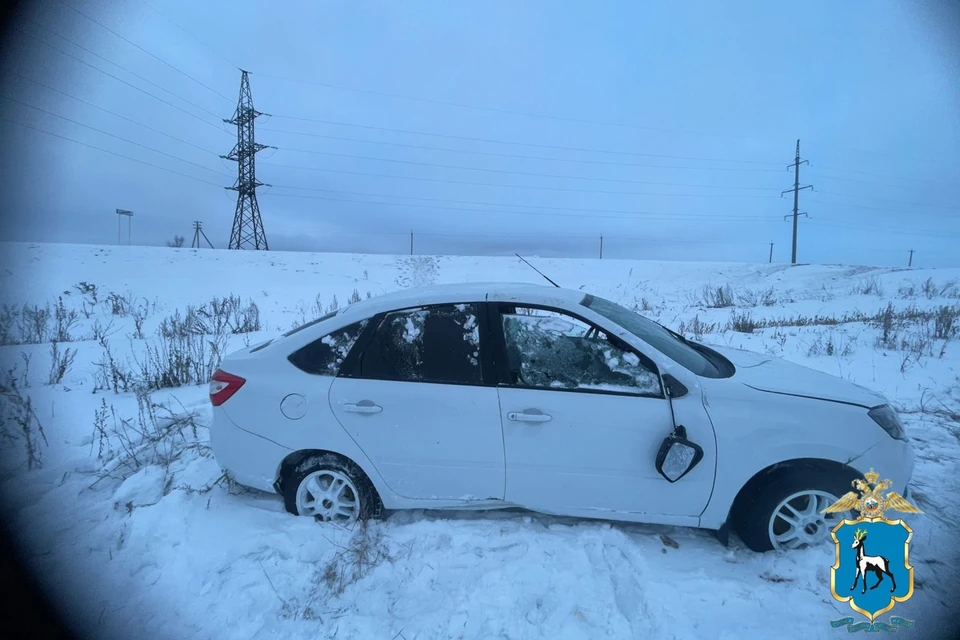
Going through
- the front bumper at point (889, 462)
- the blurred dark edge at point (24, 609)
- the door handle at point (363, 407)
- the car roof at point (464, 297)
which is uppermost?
the car roof at point (464, 297)

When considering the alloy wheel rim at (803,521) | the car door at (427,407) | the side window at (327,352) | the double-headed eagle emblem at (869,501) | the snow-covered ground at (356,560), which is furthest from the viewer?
the side window at (327,352)

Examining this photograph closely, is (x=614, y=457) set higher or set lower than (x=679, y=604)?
higher

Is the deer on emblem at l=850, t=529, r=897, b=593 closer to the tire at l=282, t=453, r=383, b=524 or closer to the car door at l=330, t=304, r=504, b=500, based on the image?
the car door at l=330, t=304, r=504, b=500

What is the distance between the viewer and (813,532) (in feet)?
7.62

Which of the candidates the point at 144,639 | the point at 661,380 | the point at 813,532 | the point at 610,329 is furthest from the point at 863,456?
the point at 144,639

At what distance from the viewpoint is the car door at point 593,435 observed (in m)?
2.27

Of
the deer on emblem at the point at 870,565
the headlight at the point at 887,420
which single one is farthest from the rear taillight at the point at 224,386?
the headlight at the point at 887,420

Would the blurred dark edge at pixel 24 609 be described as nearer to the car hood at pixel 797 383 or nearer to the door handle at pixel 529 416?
the door handle at pixel 529 416

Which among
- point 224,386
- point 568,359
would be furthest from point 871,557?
point 224,386

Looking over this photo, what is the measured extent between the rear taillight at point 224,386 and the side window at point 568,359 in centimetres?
177

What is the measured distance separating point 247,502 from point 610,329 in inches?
109

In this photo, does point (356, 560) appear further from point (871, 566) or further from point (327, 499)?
point (871, 566)

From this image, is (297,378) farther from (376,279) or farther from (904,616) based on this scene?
(376,279)

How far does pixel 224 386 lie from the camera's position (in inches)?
103
